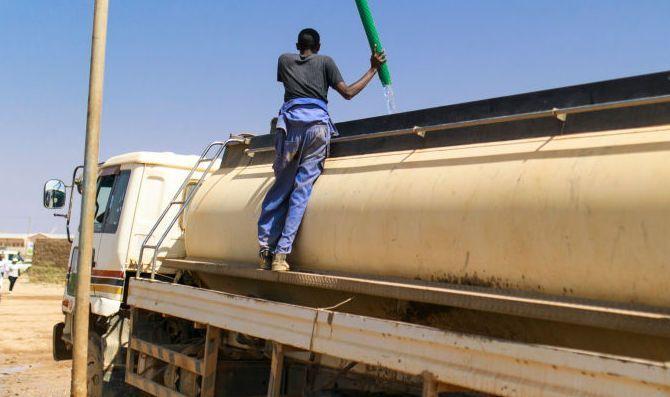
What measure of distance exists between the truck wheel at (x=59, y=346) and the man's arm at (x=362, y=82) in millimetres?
4499

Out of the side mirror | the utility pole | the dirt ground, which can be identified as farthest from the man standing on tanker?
the dirt ground

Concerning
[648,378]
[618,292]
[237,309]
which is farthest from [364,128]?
[648,378]

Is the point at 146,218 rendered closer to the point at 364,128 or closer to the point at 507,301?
the point at 364,128

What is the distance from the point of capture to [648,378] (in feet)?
8.77

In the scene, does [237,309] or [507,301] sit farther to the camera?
[237,309]

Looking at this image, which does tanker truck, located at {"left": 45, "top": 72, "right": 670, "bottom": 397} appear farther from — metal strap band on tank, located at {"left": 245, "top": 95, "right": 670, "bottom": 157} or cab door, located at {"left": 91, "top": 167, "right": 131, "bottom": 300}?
cab door, located at {"left": 91, "top": 167, "right": 131, "bottom": 300}

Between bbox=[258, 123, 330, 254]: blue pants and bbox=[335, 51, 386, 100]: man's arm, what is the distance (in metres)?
0.37

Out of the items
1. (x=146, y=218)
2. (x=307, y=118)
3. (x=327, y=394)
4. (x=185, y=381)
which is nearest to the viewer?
(x=327, y=394)

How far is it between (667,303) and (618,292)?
220mm

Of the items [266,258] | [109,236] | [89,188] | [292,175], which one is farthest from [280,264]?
[109,236]

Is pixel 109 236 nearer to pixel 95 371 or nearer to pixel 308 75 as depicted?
pixel 95 371

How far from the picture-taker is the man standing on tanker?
4949 mm

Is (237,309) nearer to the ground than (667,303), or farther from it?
nearer to the ground

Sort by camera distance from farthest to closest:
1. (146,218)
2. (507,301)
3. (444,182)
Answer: (146,218) → (444,182) → (507,301)
